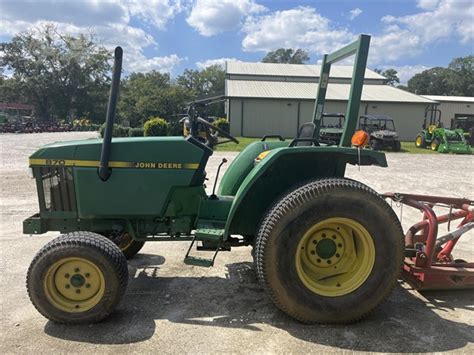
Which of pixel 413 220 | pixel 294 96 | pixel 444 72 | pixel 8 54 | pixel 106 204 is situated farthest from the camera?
pixel 444 72

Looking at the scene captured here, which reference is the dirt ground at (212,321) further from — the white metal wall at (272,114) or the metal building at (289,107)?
the white metal wall at (272,114)

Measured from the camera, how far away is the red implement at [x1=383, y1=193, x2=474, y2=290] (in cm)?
324

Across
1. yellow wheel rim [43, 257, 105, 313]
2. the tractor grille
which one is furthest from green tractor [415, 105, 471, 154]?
yellow wheel rim [43, 257, 105, 313]

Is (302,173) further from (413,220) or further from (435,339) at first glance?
(413,220)

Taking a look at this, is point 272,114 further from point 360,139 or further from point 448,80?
point 448,80

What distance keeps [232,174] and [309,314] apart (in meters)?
1.56

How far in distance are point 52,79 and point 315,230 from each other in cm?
5465

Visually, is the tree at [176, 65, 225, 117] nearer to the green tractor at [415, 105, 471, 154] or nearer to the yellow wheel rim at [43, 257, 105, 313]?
the green tractor at [415, 105, 471, 154]

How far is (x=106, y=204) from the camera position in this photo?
310cm

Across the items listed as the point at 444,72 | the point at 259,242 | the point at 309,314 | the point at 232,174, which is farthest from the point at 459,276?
the point at 444,72

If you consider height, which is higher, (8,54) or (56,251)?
(8,54)

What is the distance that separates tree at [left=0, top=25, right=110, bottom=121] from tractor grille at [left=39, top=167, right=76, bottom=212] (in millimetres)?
50448

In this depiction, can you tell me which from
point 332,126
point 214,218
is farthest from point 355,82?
point 332,126

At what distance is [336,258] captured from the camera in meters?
3.00
